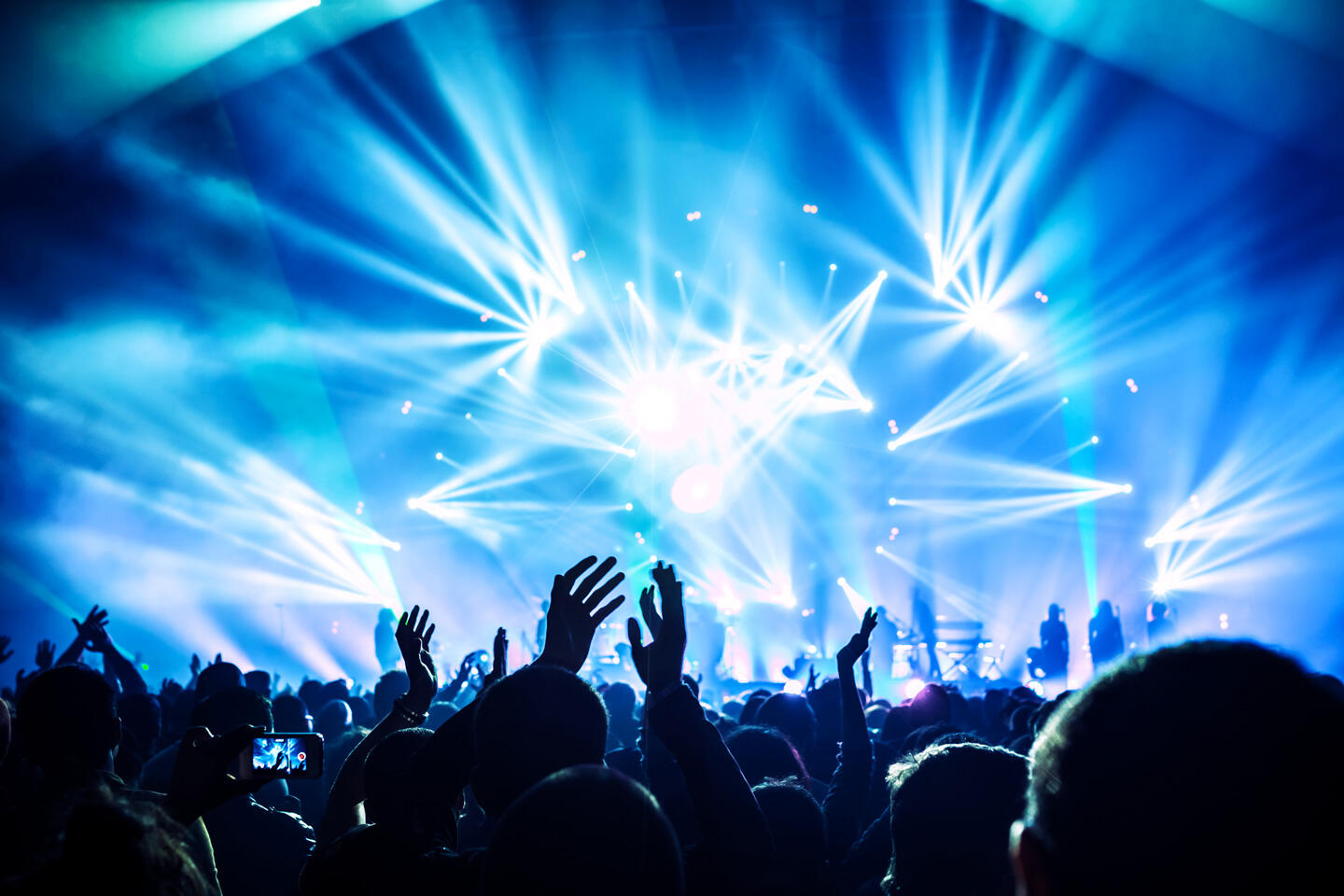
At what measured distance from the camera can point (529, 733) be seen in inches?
70.9

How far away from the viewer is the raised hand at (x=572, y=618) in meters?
2.43

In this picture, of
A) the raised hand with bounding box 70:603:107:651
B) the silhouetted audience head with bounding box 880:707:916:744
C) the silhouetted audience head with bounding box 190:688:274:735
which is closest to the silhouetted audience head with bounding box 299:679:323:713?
the raised hand with bounding box 70:603:107:651

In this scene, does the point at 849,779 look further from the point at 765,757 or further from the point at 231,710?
the point at 231,710

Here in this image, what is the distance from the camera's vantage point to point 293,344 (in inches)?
627

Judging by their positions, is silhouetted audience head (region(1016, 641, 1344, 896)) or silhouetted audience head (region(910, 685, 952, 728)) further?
silhouetted audience head (region(910, 685, 952, 728))

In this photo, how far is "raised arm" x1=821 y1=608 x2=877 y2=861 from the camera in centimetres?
285

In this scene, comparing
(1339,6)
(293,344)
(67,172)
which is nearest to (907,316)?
(1339,6)

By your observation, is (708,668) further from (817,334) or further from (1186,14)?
(1186,14)

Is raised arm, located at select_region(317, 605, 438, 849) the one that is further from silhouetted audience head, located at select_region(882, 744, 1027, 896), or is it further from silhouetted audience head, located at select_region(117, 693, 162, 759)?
silhouetted audience head, located at select_region(117, 693, 162, 759)

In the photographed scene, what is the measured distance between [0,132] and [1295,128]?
1795 cm

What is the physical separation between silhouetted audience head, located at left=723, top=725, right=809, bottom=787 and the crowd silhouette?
13 millimetres

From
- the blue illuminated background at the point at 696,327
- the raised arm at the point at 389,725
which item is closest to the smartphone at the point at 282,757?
the raised arm at the point at 389,725

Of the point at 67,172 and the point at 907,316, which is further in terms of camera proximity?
the point at 907,316

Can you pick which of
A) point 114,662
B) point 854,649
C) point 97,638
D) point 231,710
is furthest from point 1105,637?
point 97,638
